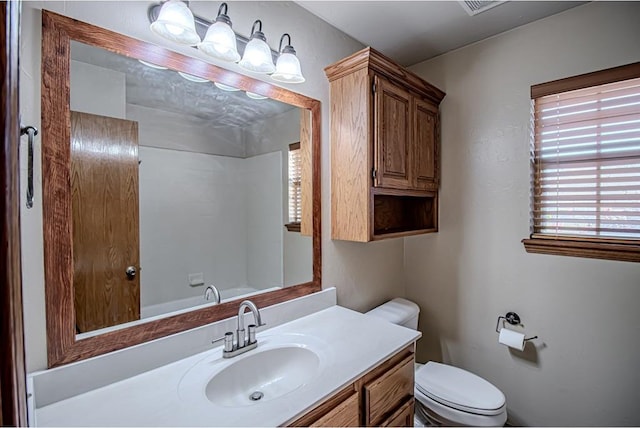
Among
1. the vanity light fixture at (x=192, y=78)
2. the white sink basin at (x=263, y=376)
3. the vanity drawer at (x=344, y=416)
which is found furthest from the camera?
the vanity light fixture at (x=192, y=78)

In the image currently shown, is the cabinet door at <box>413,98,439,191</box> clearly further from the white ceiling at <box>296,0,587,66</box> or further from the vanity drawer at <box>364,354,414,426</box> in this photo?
the vanity drawer at <box>364,354,414,426</box>

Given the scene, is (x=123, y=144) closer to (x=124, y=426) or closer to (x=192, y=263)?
(x=192, y=263)

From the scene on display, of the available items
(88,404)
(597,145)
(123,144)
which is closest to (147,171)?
(123,144)

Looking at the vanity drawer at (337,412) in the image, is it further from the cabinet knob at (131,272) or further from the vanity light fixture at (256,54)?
the vanity light fixture at (256,54)

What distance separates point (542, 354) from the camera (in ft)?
5.67

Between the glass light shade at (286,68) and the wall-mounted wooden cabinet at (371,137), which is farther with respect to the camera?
the wall-mounted wooden cabinet at (371,137)

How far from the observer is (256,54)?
50.3 inches

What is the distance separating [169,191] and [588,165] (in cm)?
209

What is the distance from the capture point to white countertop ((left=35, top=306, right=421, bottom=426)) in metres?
0.80

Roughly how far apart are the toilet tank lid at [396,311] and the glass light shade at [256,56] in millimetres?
1543

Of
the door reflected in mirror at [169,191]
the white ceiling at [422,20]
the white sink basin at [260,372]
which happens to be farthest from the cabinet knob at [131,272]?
the white ceiling at [422,20]

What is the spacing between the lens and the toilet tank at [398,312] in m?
1.87

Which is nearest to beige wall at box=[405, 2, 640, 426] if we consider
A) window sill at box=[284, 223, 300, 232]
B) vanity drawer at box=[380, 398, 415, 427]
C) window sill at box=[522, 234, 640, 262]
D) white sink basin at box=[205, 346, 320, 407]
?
window sill at box=[522, 234, 640, 262]

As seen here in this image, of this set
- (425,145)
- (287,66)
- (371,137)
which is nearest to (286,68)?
(287,66)
